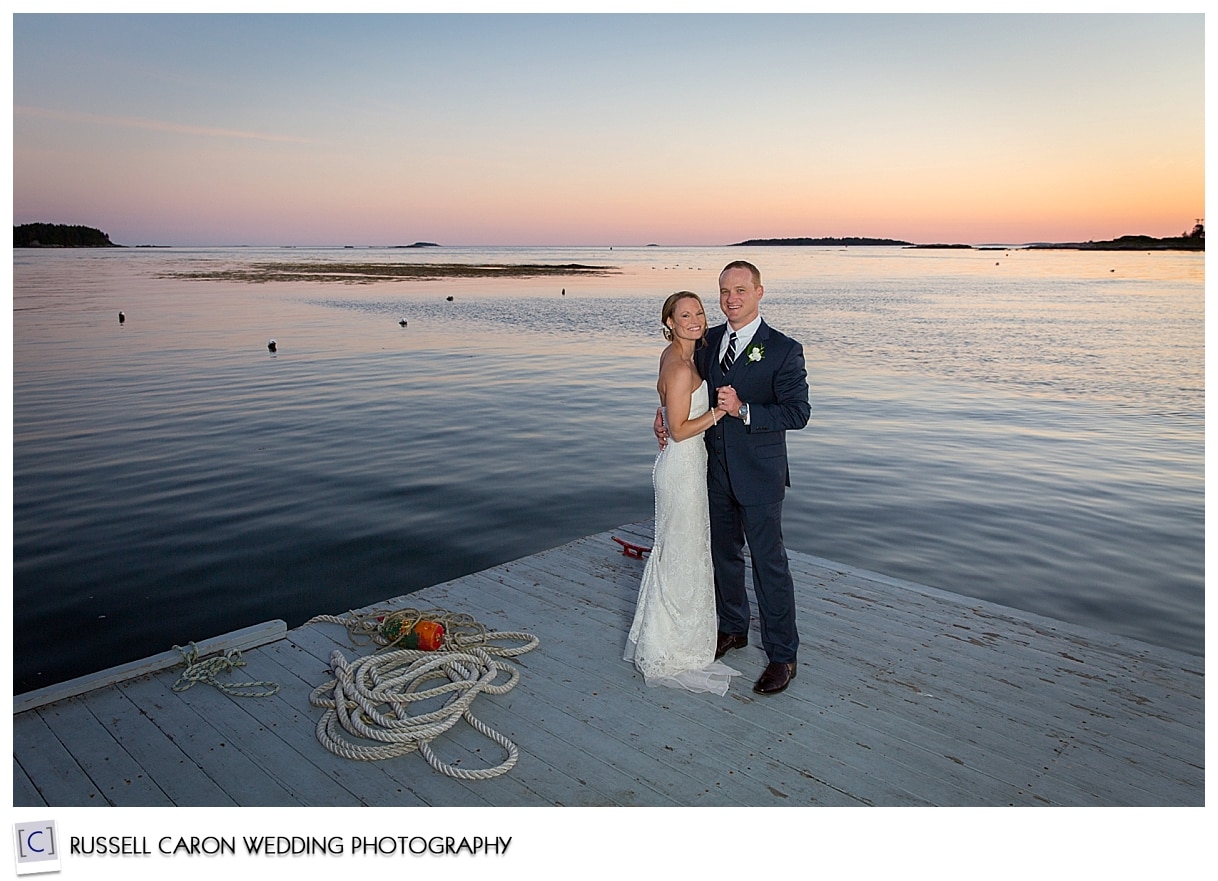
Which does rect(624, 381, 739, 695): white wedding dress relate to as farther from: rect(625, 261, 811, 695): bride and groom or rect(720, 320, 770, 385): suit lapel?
rect(720, 320, 770, 385): suit lapel

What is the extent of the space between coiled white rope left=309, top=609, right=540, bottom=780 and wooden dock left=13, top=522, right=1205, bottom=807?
0.06 m

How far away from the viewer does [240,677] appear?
4367mm

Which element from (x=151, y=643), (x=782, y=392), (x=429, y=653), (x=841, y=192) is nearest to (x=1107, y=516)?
(x=782, y=392)

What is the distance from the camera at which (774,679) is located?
165 inches

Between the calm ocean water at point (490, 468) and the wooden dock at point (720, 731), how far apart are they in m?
2.60

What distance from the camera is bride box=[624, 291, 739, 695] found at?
14.1ft

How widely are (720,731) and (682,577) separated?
858 millimetres

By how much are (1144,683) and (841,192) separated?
50780 mm

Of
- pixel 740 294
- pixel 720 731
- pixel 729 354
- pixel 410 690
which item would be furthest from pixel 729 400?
pixel 410 690

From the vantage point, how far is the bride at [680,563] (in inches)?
169

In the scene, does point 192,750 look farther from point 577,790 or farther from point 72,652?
point 72,652

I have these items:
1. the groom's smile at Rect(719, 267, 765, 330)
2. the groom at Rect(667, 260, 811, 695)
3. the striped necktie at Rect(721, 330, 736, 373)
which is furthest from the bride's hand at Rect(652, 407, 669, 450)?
the groom's smile at Rect(719, 267, 765, 330)
